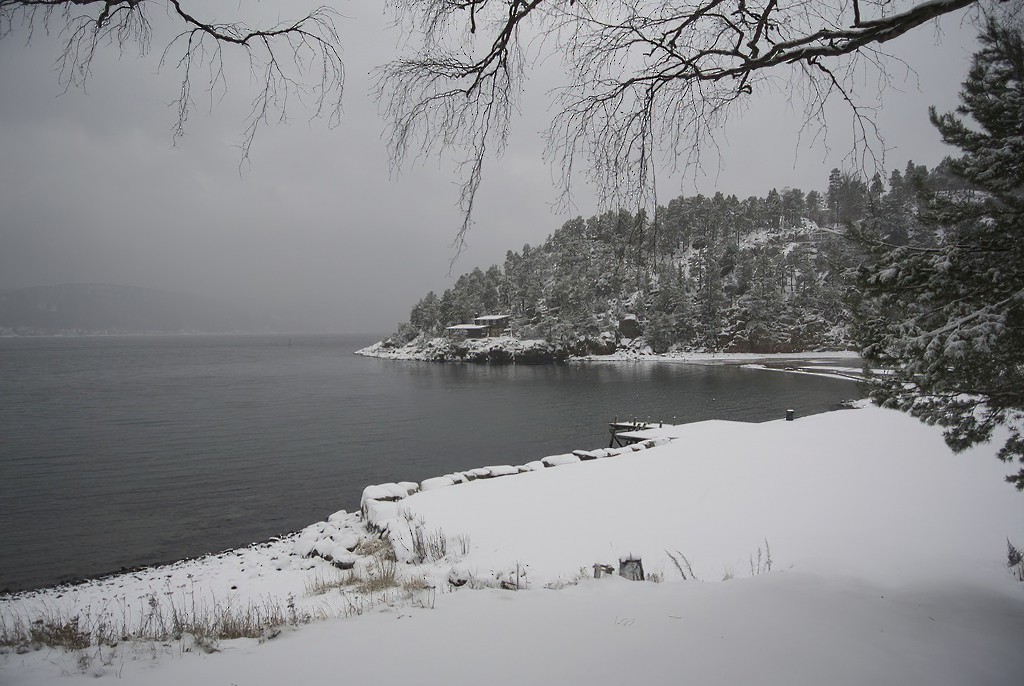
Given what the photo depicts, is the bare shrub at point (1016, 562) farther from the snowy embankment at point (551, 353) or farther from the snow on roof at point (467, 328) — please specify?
the snow on roof at point (467, 328)

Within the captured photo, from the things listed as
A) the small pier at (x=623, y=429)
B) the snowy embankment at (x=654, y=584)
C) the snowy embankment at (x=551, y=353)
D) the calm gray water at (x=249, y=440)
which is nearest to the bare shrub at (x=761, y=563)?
the snowy embankment at (x=654, y=584)

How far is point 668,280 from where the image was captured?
87.5 meters

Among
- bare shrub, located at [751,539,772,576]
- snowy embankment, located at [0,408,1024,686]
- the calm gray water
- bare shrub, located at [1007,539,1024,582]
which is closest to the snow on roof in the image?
the calm gray water

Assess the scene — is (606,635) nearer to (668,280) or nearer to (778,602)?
(778,602)

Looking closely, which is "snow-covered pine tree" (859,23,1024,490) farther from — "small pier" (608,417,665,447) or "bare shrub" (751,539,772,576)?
"small pier" (608,417,665,447)

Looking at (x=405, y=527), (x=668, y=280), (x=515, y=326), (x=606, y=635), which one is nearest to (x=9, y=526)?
(x=405, y=527)

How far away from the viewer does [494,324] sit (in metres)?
92.8

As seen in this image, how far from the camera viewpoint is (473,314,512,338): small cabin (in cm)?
9100

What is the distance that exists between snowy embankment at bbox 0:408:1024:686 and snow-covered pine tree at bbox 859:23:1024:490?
1.80m

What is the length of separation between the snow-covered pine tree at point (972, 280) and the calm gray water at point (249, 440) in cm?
1483

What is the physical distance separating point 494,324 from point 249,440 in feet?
227

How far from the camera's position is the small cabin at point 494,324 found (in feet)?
→ 299

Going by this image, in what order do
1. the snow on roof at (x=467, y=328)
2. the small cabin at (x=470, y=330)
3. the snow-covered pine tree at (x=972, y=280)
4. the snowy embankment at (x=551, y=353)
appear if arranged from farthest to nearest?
the snow on roof at (x=467, y=328) → the small cabin at (x=470, y=330) → the snowy embankment at (x=551, y=353) → the snow-covered pine tree at (x=972, y=280)

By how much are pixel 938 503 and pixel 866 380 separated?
434 cm
